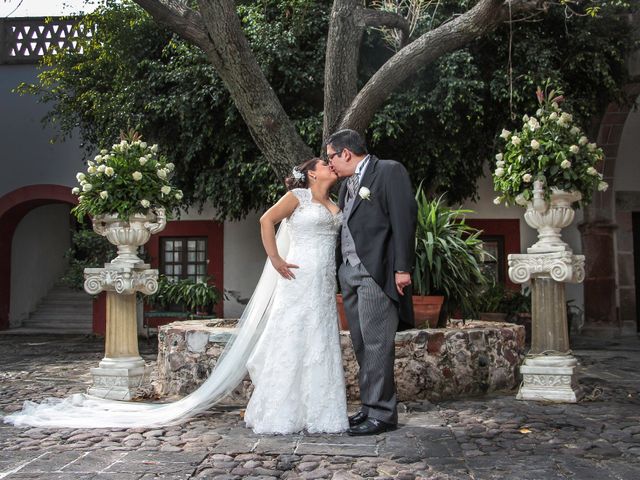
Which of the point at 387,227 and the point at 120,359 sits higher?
the point at 387,227

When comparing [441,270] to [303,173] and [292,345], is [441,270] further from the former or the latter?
[292,345]

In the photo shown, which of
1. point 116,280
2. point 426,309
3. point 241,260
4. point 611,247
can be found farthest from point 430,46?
point 611,247

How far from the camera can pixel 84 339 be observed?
12680 millimetres

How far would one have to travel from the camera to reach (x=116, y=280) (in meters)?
5.84

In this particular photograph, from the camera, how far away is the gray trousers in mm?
4242

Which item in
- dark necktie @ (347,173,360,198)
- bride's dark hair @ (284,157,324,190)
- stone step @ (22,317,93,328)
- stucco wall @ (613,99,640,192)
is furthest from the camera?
stone step @ (22,317,93,328)

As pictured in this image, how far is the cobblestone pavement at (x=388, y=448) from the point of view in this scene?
3393mm

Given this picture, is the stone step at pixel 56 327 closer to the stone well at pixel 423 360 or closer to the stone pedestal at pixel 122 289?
the stone pedestal at pixel 122 289

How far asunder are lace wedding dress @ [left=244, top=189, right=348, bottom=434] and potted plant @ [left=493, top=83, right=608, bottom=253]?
1.91 m

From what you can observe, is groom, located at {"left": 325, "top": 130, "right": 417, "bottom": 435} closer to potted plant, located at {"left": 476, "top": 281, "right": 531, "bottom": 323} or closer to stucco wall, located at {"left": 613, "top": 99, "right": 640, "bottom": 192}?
potted plant, located at {"left": 476, "top": 281, "right": 531, "bottom": 323}

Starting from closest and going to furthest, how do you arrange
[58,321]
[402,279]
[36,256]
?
[402,279]
[58,321]
[36,256]

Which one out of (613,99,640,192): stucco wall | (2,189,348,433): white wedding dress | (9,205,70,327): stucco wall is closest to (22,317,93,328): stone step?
(9,205,70,327): stucco wall

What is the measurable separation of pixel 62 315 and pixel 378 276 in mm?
12924

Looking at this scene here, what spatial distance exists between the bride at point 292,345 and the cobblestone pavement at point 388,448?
0.15 metres
